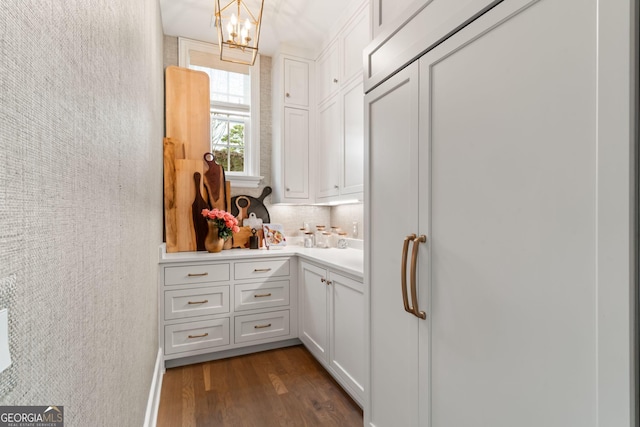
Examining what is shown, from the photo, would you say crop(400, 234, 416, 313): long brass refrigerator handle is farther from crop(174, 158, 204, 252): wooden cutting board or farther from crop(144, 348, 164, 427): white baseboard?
crop(174, 158, 204, 252): wooden cutting board

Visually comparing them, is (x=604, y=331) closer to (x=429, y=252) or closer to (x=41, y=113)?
(x=429, y=252)

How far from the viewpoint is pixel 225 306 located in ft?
8.38

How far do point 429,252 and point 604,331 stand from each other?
498 mm

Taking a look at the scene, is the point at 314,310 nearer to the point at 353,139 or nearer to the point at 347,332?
the point at 347,332

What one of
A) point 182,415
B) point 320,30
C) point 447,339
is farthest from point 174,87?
point 447,339

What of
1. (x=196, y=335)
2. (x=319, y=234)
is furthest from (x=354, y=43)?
(x=196, y=335)

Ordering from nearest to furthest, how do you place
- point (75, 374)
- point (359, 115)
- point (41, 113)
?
point (41, 113) < point (75, 374) < point (359, 115)

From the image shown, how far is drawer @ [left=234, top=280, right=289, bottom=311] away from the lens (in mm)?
2606

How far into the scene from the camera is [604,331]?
24.0 inches

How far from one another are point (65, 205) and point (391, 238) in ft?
3.45

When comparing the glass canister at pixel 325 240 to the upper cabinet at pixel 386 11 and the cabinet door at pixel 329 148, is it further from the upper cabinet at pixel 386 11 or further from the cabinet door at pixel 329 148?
the upper cabinet at pixel 386 11

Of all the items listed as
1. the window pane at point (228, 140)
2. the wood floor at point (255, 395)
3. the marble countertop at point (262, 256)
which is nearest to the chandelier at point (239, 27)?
the window pane at point (228, 140)

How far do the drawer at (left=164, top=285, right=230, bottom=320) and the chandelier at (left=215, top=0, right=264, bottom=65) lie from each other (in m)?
1.74

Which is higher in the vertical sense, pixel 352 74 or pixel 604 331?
pixel 352 74
